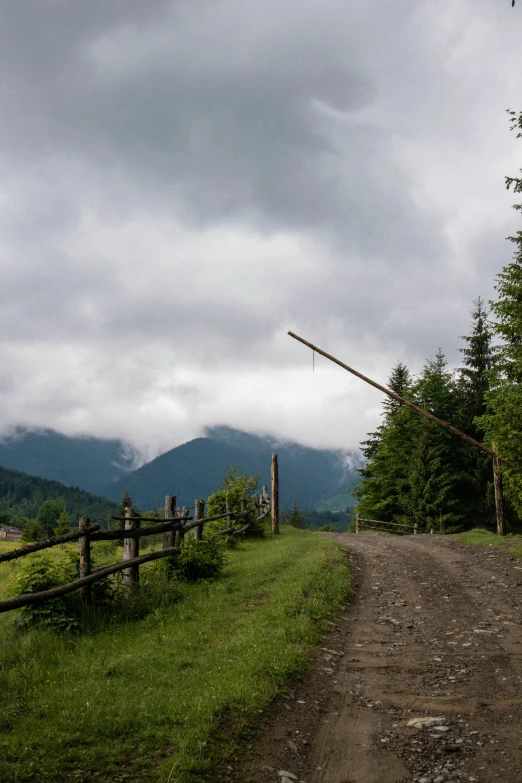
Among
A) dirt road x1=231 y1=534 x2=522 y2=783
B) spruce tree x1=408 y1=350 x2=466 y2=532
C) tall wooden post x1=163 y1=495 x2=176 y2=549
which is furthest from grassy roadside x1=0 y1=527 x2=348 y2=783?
spruce tree x1=408 y1=350 x2=466 y2=532

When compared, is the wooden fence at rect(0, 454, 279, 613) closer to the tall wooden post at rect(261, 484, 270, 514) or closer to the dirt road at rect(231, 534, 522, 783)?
the dirt road at rect(231, 534, 522, 783)

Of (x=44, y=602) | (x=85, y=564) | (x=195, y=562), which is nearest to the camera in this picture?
(x=44, y=602)

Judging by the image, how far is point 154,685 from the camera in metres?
7.43

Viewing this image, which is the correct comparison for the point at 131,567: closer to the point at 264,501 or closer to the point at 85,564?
the point at 85,564

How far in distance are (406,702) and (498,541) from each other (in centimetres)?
1784

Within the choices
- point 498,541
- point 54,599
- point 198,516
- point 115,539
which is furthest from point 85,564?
point 498,541

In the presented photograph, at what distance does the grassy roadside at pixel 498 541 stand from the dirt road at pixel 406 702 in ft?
24.7

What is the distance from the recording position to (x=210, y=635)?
32.6 feet

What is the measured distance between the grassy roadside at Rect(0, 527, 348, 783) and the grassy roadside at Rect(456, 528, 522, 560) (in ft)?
34.1

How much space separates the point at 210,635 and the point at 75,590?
2846 millimetres

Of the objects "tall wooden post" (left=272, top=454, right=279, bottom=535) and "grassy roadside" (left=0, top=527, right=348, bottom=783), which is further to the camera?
"tall wooden post" (left=272, top=454, right=279, bottom=535)

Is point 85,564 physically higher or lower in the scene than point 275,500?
lower

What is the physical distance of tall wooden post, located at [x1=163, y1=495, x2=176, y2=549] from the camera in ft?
48.7

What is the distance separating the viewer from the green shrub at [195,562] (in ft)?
46.9
